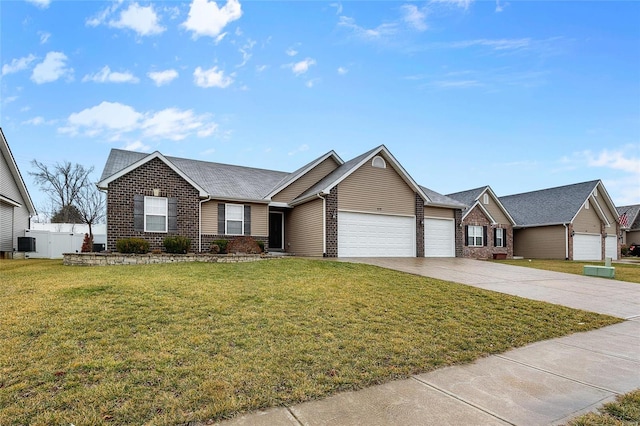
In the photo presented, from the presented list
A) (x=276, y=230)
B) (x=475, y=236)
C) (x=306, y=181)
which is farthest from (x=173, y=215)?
(x=475, y=236)

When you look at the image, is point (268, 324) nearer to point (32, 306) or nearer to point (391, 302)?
point (391, 302)

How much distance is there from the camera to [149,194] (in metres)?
15.7

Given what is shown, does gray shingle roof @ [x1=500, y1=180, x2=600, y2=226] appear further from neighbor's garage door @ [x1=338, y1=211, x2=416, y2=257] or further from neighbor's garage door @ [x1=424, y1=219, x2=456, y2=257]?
neighbor's garage door @ [x1=338, y1=211, x2=416, y2=257]

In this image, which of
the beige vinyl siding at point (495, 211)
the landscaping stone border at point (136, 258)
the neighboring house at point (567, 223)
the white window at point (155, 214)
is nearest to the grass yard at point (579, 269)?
the beige vinyl siding at point (495, 211)

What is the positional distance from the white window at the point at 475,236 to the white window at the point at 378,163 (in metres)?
10.2

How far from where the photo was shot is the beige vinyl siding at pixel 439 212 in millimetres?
21484

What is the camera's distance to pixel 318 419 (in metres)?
3.22

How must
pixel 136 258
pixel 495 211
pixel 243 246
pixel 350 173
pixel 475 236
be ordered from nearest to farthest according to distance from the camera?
pixel 136 258 < pixel 243 246 < pixel 350 173 < pixel 475 236 < pixel 495 211

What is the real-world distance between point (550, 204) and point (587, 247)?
14.8 ft

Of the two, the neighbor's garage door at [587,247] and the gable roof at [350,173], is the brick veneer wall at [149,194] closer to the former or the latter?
the gable roof at [350,173]

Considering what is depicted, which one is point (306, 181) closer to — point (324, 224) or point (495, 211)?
point (324, 224)

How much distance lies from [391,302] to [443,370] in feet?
9.99

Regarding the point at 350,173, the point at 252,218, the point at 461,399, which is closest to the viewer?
the point at 461,399

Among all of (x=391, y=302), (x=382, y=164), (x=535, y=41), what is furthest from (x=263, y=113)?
(x=391, y=302)
